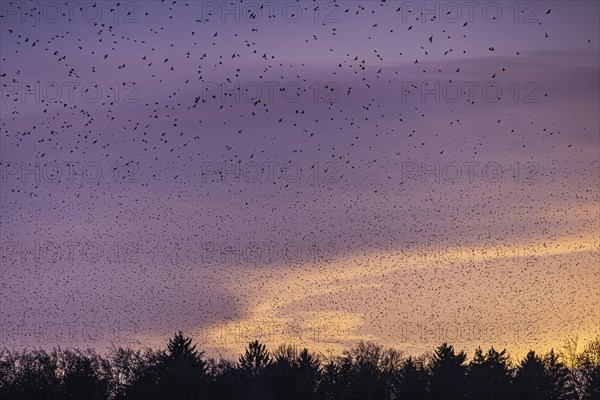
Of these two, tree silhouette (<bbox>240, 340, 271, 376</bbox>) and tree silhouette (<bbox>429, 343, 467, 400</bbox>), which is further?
tree silhouette (<bbox>240, 340, 271, 376</bbox>)

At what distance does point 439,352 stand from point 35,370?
42842 millimetres

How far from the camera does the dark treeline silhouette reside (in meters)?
81.2

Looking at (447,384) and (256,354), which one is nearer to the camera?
(447,384)

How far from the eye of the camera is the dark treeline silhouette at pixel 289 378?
266 ft

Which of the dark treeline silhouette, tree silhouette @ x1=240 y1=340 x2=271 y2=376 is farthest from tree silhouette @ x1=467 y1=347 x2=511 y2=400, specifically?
tree silhouette @ x1=240 y1=340 x2=271 y2=376

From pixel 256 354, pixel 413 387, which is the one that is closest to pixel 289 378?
pixel 413 387

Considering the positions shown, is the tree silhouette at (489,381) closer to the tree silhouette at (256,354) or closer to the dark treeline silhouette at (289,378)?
the dark treeline silhouette at (289,378)

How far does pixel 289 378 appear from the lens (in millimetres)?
86625

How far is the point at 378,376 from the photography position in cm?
10275

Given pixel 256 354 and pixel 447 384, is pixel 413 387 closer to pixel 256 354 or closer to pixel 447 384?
pixel 447 384

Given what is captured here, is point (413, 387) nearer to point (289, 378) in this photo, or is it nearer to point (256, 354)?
point (289, 378)

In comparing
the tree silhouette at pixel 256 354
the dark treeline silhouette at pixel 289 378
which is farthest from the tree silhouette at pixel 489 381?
the tree silhouette at pixel 256 354

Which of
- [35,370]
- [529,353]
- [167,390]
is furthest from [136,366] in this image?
[529,353]

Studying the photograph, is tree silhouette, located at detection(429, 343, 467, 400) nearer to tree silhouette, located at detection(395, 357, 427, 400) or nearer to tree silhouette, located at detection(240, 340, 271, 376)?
tree silhouette, located at detection(395, 357, 427, 400)
